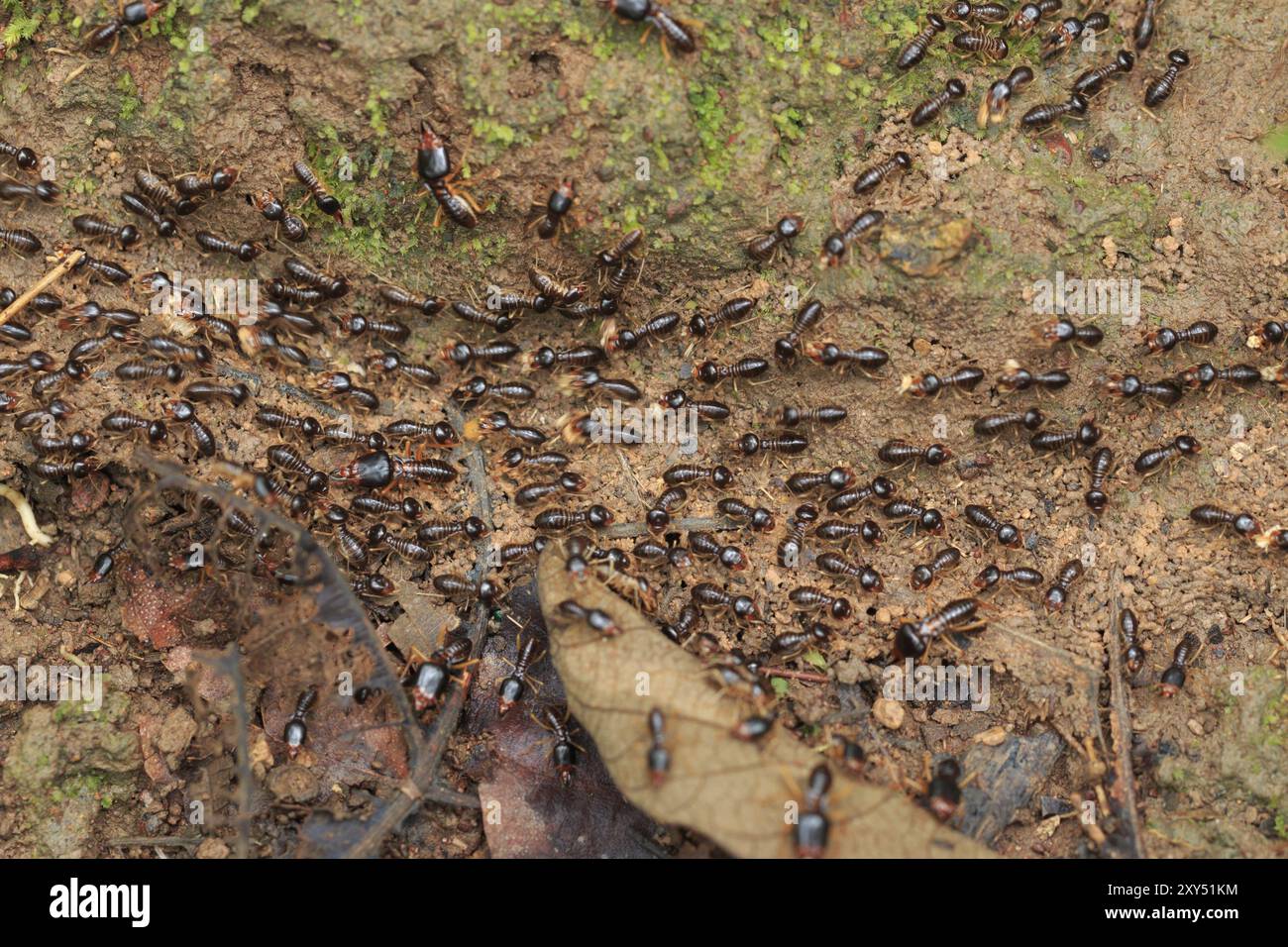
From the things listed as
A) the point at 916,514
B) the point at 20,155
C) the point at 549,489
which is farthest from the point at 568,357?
the point at 20,155

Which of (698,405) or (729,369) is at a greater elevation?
(729,369)

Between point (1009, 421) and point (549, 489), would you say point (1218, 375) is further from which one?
point (549, 489)

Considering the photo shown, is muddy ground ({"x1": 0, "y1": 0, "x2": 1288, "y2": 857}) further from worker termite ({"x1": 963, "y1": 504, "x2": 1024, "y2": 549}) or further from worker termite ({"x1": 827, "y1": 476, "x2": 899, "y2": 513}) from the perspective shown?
worker termite ({"x1": 827, "y1": 476, "x2": 899, "y2": 513})

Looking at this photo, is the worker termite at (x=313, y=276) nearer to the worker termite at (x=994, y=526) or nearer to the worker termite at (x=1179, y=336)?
the worker termite at (x=994, y=526)

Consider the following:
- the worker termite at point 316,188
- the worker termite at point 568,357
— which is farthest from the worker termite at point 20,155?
the worker termite at point 568,357
